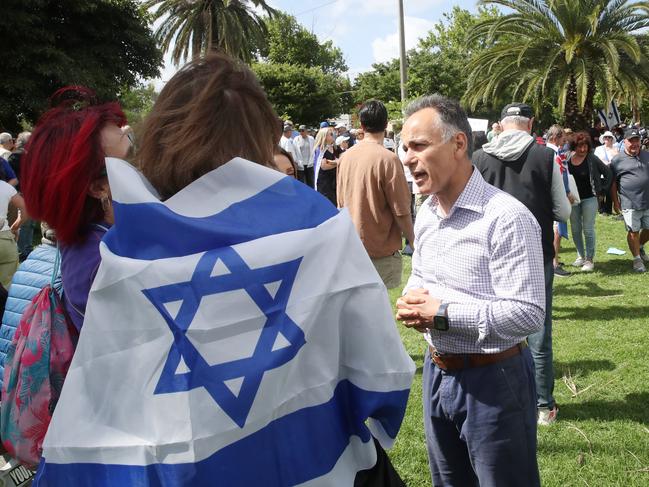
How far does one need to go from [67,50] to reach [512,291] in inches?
906

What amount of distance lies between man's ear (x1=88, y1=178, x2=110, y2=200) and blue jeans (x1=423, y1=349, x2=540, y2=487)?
1406mm

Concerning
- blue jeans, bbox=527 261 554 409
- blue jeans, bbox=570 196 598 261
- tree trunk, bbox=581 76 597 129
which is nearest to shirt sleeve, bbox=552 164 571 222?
blue jeans, bbox=527 261 554 409

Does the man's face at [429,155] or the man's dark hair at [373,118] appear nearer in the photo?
the man's face at [429,155]

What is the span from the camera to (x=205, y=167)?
138 centimetres

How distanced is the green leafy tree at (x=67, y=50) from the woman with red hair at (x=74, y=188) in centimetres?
1809

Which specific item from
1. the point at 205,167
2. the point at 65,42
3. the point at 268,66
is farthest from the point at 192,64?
the point at 268,66

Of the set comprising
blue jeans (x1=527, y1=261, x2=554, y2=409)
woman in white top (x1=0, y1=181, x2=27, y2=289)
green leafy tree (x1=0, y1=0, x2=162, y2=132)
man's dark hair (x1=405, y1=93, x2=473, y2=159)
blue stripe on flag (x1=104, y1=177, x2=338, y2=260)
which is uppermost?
green leafy tree (x1=0, y1=0, x2=162, y2=132)

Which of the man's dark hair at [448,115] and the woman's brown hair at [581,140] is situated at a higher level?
the man's dark hair at [448,115]

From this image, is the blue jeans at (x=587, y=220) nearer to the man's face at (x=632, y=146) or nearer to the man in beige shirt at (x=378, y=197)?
the man's face at (x=632, y=146)

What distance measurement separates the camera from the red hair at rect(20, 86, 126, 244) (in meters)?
1.78

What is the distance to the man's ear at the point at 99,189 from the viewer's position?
Result: 180cm

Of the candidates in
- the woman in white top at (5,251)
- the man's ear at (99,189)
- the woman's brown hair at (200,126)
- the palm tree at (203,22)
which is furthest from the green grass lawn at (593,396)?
the palm tree at (203,22)

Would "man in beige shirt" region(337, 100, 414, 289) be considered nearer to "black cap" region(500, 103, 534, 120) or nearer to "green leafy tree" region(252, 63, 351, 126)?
"black cap" region(500, 103, 534, 120)

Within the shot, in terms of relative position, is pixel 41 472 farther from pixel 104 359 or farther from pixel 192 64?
pixel 192 64
